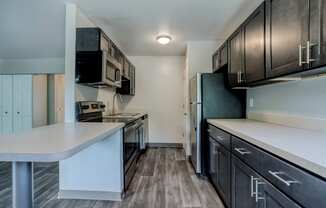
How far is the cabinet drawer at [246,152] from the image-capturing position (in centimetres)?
152

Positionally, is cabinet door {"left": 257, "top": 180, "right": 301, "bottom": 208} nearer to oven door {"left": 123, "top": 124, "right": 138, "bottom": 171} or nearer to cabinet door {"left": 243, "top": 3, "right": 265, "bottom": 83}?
cabinet door {"left": 243, "top": 3, "right": 265, "bottom": 83}

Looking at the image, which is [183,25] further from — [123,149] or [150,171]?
[150,171]

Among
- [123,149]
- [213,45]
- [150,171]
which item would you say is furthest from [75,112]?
[213,45]

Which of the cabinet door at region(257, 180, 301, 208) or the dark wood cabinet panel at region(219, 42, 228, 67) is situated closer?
the cabinet door at region(257, 180, 301, 208)

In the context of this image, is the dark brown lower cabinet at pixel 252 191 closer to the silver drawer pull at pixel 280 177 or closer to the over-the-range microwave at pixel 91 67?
the silver drawer pull at pixel 280 177

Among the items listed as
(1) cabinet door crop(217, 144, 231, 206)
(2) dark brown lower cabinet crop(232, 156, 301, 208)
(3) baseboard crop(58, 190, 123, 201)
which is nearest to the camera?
(2) dark brown lower cabinet crop(232, 156, 301, 208)

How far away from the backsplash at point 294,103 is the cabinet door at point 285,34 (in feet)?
1.08

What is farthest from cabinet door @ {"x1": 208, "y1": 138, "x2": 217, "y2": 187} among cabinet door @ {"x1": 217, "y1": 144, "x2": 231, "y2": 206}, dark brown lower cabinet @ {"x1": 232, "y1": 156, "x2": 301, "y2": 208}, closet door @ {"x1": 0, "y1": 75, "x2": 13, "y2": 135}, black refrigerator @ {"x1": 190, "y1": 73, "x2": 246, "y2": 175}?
closet door @ {"x1": 0, "y1": 75, "x2": 13, "y2": 135}

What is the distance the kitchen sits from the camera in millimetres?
1316

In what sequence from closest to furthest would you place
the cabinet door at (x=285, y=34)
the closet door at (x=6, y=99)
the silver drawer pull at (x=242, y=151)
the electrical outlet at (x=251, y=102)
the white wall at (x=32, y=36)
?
the cabinet door at (x=285, y=34) → the silver drawer pull at (x=242, y=151) → the white wall at (x=32, y=36) → the electrical outlet at (x=251, y=102) → the closet door at (x=6, y=99)

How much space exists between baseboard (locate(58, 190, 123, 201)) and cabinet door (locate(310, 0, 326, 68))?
90.3 inches

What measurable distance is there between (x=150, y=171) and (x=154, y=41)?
2.46 metres

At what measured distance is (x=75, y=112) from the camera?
278cm

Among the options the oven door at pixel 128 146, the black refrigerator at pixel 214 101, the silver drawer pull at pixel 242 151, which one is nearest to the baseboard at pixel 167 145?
the black refrigerator at pixel 214 101
